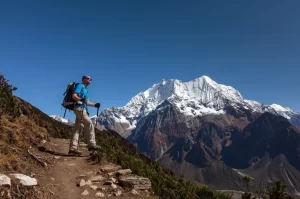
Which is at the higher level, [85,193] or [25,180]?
[25,180]

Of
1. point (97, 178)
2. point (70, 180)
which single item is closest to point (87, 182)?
point (97, 178)

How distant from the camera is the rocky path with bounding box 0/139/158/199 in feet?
35.5

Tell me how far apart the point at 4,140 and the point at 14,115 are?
3.36 meters

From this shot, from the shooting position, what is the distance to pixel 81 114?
51.1 ft

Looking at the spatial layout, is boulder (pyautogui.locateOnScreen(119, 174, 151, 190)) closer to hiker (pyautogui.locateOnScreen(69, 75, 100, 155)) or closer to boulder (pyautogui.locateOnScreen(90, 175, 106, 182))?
boulder (pyautogui.locateOnScreen(90, 175, 106, 182))

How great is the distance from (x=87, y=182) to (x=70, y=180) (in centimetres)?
75

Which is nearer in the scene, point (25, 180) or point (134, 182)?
point (25, 180)

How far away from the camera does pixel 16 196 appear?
900 cm

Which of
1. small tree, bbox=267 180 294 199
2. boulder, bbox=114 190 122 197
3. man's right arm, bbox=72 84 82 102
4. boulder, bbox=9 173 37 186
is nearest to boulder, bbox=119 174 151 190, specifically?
boulder, bbox=114 190 122 197

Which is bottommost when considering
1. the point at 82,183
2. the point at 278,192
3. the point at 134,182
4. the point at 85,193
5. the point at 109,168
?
the point at 278,192

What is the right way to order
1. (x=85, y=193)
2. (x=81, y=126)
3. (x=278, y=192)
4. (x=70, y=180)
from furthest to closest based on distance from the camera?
1. (x=278, y=192)
2. (x=81, y=126)
3. (x=70, y=180)
4. (x=85, y=193)

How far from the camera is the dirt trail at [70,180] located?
1073 cm

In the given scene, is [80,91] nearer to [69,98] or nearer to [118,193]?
[69,98]

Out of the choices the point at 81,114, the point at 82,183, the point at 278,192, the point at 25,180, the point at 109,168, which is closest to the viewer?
the point at 25,180
